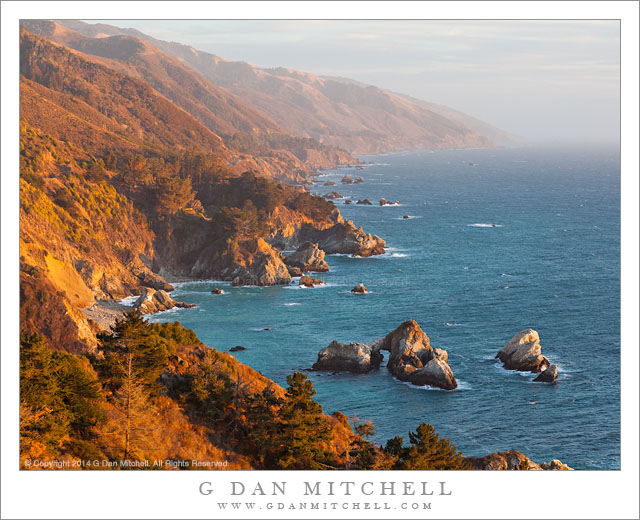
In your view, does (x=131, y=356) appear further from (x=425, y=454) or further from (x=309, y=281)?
(x=309, y=281)

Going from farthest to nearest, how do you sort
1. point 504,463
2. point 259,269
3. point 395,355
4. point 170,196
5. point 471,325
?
point 170,196, point 259,269, point 471,325, point 395,355, point 504,463

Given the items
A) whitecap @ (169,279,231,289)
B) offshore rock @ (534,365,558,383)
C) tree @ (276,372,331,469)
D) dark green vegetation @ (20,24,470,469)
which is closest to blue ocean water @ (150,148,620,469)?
whitecap @ (169,279,231,289)

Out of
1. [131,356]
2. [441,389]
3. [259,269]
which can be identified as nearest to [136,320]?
[131,356]

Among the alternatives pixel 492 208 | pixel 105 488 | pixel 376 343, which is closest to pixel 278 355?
pixel 376 343

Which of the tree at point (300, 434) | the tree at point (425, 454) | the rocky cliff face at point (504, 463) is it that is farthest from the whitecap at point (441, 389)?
the tree at point (300, 434)

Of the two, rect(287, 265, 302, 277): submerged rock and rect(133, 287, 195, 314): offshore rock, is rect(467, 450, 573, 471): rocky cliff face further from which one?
rect(287, 265, 302, 277): submerged rock
